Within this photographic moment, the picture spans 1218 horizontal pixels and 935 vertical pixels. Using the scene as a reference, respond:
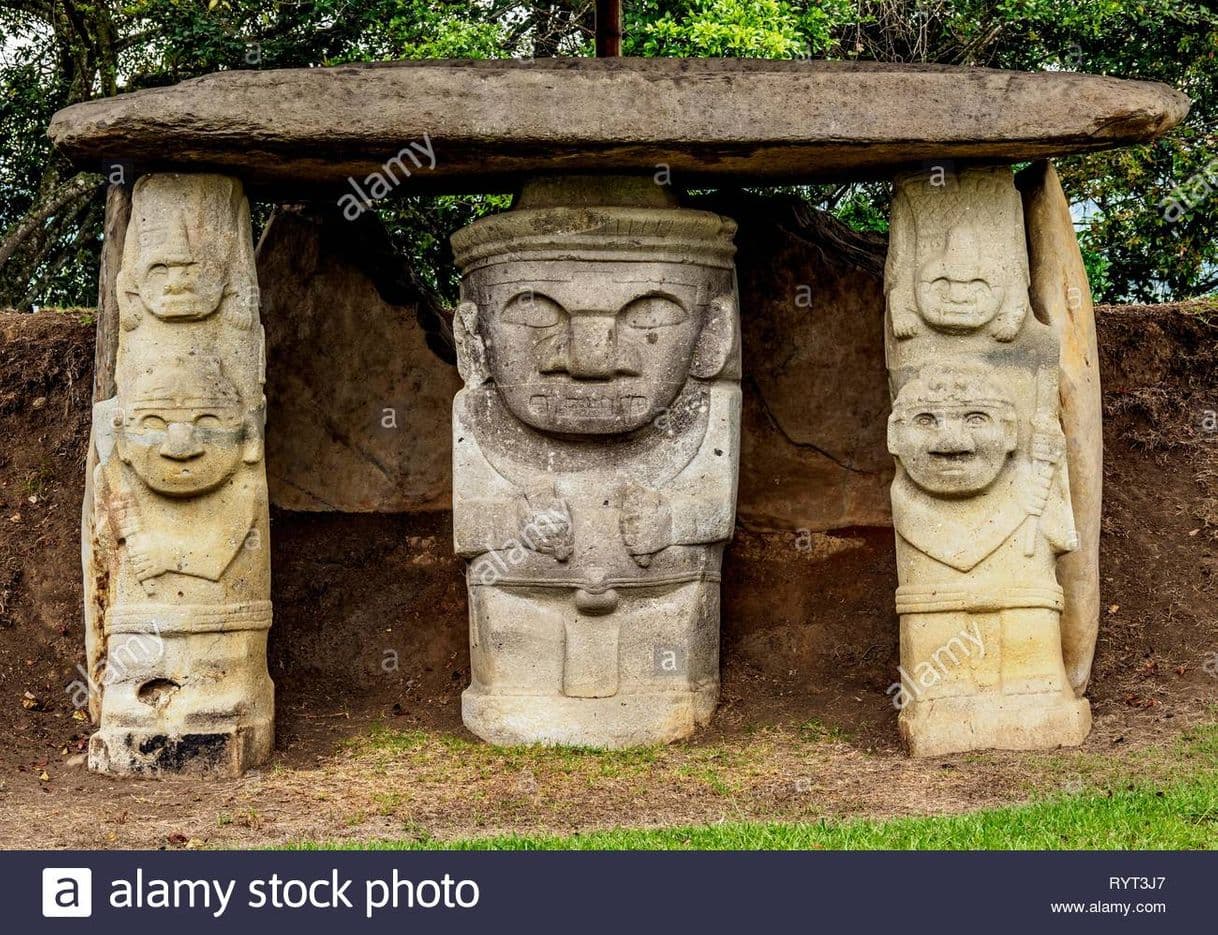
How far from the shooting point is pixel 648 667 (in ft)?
27.2

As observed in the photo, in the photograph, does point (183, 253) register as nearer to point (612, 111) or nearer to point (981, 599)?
point (612, 111)

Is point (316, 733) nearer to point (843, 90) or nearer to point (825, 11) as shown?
point (843, 90)

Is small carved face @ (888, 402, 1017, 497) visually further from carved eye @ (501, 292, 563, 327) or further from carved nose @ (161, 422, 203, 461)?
carved nose @ (161, 422, 203, 461)

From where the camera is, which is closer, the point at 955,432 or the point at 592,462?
the point at 955,432

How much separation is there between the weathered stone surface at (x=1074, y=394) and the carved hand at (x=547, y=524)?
7.06ft

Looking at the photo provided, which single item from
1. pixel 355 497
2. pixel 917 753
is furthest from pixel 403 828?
pixel 355 497

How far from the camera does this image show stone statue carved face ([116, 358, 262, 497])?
783 cm

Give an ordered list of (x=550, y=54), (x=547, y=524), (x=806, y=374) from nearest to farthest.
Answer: (x=547, y=524)
(x=806, y=374)
(x=550, y=54)

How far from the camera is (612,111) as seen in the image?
24.8ft

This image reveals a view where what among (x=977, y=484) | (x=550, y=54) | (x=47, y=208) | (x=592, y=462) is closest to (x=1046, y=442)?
(x=977, y=484)

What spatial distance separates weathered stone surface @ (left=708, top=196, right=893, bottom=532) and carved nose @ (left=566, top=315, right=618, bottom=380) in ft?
5.91

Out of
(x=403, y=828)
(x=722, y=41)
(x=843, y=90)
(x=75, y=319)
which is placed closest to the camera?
(x=403, y=828)

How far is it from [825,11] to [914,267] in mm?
5271

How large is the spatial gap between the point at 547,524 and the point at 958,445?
1.77 meters
